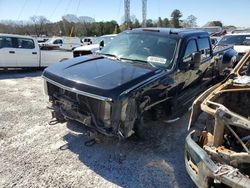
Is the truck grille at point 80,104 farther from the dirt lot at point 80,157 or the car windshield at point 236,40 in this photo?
the car windshield at point 236,40

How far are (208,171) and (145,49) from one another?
290cm

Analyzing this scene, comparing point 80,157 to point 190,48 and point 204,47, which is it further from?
point 204,47

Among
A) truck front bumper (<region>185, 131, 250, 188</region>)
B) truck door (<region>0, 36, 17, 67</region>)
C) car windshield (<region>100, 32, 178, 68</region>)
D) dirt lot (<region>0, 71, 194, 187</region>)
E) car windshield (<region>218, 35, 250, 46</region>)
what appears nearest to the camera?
truck front bumper (<region>185, 131, 250, 188</region>)

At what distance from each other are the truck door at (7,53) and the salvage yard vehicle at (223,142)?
9222 millimetres

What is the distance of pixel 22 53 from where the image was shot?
11555 mm

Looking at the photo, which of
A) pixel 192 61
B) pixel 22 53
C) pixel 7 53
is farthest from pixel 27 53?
pixel 192 61

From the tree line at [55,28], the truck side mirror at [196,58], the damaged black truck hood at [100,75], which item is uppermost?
the truck side mirror at [196,58]

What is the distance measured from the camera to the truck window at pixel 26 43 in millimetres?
11641

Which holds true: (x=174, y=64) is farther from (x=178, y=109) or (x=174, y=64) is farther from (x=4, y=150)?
(x=4, y=150)

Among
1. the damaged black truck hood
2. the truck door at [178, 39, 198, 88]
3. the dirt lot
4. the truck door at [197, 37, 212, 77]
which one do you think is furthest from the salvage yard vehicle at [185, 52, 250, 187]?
the truck door at [197, 37, 212, 77]

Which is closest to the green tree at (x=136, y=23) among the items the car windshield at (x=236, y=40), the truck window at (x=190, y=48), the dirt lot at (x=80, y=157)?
the car windshield at (x=236, y=40)

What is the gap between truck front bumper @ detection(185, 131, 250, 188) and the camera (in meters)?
2.71

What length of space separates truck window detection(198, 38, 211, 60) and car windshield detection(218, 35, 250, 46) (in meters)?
5.84

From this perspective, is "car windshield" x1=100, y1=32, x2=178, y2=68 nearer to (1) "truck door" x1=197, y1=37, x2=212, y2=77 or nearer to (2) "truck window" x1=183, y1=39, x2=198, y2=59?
(2) "truck window" x1=183, y1=39, x2=198, y2=59
